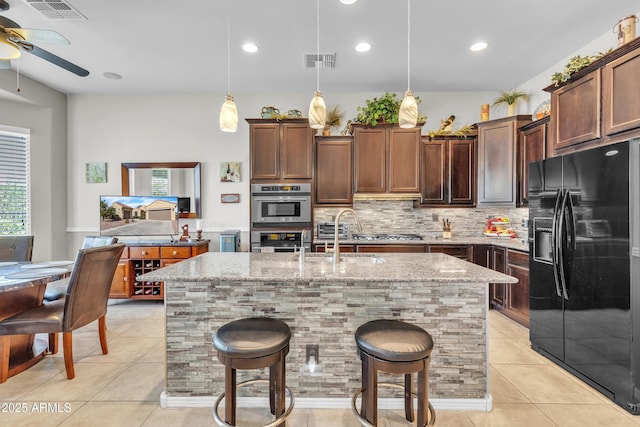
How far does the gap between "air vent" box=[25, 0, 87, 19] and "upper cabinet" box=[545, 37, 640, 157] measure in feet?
14.6

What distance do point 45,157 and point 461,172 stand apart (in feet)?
20.1

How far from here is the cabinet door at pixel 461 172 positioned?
429 centimetres

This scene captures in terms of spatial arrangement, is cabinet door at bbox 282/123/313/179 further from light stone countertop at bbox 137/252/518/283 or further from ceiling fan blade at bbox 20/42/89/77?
ceiling fan blade at bbox 20/42/89/77

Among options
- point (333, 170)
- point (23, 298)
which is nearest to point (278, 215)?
point (333, 170)

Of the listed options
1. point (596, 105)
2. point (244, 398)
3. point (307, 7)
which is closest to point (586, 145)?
A: point (596, 105)

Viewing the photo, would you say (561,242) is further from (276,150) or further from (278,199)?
(276,150)

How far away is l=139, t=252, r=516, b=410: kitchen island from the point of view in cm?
195

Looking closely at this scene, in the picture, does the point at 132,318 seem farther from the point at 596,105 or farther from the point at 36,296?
the point at 596,105

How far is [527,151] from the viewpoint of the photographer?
144 inches

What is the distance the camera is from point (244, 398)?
198cm

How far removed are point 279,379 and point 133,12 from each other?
333cm

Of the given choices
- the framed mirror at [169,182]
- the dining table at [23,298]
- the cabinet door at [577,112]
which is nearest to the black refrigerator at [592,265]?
the cabinet door at [577,112]

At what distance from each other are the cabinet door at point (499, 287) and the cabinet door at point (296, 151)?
2606mm

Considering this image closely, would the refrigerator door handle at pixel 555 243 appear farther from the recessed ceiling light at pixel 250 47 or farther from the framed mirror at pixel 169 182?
the framed mirror at pixel 169 182
